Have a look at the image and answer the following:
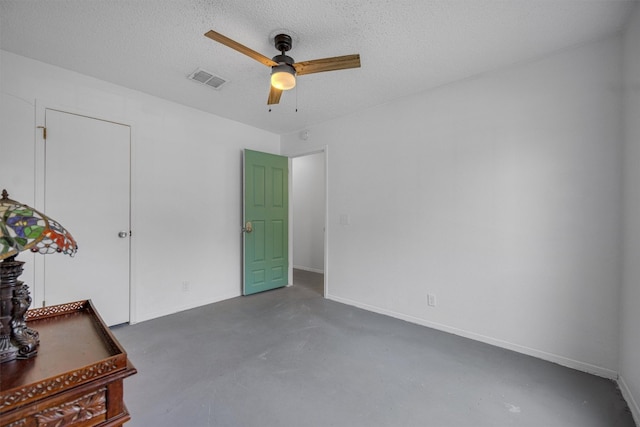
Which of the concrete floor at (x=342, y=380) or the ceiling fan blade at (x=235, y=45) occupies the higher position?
the ceiling fan blade at (x=235, y=45)

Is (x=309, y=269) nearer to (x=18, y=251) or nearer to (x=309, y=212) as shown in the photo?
(x=309, y=212)

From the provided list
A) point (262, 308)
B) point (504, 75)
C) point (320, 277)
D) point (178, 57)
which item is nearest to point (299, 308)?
point (262, 308)

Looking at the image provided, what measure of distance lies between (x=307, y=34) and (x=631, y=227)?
2.50m

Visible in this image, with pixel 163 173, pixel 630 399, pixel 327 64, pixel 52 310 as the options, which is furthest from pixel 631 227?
pixel 163 173

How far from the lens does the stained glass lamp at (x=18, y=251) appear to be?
0.85m

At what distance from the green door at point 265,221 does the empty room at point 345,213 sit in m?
0.37

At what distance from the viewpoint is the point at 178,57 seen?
230 cm

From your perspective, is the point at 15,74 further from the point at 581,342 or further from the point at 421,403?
the point at 581,342

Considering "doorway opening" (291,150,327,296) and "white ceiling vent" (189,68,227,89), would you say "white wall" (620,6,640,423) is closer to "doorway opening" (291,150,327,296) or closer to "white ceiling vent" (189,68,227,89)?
"white ceiling vent" (189,68,227,89)

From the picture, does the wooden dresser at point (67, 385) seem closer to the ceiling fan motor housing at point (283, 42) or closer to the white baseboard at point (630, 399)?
the ceiling fan motor housing at point (283, 42)

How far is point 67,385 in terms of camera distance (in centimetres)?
80

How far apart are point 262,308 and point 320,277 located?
184 cm

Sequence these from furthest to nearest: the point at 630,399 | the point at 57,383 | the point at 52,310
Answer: the point at 630,399 < the point at 52,310 < the point at 57,383

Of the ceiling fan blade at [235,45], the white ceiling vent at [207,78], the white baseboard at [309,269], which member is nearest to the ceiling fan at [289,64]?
the ceiling fan blade at [235,45]
